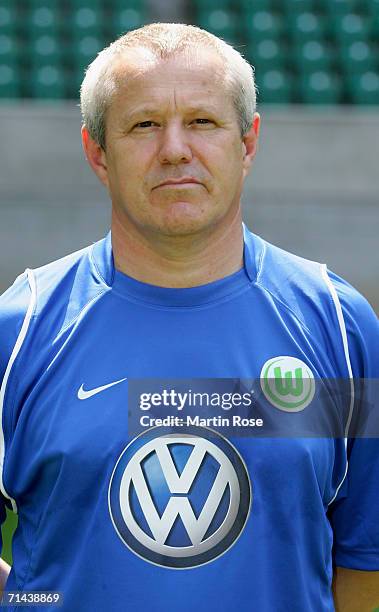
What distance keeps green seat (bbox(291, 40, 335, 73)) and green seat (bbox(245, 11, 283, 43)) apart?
23 centimetres

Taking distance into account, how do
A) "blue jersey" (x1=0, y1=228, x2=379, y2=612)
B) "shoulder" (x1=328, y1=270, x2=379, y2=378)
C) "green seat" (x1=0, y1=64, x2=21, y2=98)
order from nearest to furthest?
1. "blue jersey" (x1=0, y1=228, x2=379, y2=612)
2. "shoulder" (x1=328, y1=270, x2=379, y2=378)
3. "green seat" (x1=0, y1=64, x2=21, y2=98)

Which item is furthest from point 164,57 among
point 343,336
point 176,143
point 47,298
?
point 343,336

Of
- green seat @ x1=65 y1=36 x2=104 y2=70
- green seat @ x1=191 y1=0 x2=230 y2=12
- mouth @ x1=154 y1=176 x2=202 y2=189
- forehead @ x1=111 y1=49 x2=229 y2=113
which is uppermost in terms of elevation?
forehead @ x1=111 y1=49 x2=229 y2=113

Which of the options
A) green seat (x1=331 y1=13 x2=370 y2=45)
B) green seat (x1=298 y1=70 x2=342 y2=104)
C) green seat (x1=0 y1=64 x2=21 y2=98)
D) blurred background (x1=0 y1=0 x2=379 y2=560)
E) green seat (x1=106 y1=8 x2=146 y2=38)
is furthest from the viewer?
green seat (x1=331 y1=13 x2=370 y2=45)

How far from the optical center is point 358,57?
8367mm

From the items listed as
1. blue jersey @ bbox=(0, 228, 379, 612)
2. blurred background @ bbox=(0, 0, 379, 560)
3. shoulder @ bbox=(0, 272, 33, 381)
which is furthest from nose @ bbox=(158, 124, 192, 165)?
blurred background @ bbox=(0, 0, 379, 560)

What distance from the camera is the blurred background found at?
7.54 meters

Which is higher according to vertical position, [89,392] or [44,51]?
[89,392]

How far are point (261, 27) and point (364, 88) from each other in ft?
3.31

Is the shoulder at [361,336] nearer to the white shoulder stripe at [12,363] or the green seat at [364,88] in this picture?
the white shoulder stripe at [12,363]

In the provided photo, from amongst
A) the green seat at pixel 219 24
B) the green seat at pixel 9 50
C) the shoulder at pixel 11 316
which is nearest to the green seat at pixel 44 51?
the green seat at pixel 9 50

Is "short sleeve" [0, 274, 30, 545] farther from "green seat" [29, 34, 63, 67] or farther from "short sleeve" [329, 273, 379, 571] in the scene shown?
"green seat" [29, 34, 63, 67]

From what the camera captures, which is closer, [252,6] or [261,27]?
[261,27]

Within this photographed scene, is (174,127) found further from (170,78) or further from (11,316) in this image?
(11,316)
